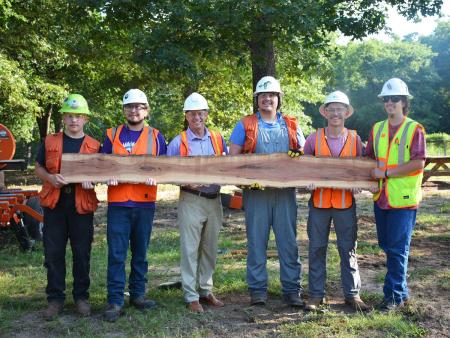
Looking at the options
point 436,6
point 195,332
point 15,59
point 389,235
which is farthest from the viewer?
point 15,59

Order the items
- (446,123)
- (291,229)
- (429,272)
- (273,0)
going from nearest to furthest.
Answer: (291,229) < (429,272) < (273,0) < (446,123)

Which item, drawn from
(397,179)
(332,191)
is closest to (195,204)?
(332,191)

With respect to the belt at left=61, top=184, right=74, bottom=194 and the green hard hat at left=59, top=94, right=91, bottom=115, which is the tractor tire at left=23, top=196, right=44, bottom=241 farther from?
the green hard hat at left=59, top=94, right=91, bottom=115

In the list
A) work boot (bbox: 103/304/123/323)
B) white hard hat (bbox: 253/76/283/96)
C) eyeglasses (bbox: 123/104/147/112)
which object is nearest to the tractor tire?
work boot (bbox: 103/304/123/323)

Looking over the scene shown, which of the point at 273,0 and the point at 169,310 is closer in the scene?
the point at 169,310

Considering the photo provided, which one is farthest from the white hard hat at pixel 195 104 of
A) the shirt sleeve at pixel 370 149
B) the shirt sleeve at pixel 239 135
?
the shirt sleeve at pixel 370 149

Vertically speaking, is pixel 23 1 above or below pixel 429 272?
above

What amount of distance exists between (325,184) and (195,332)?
5.93 ft

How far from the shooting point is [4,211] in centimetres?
813

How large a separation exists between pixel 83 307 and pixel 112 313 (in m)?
0.35

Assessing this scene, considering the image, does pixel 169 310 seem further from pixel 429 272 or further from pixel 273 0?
pixel 273 0

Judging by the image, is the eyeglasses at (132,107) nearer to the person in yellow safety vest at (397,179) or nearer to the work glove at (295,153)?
the work glove at (295,153)

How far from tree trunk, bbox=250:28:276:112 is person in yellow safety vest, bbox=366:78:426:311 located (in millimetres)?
3840

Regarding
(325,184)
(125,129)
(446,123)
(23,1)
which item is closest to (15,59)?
(23,1)
